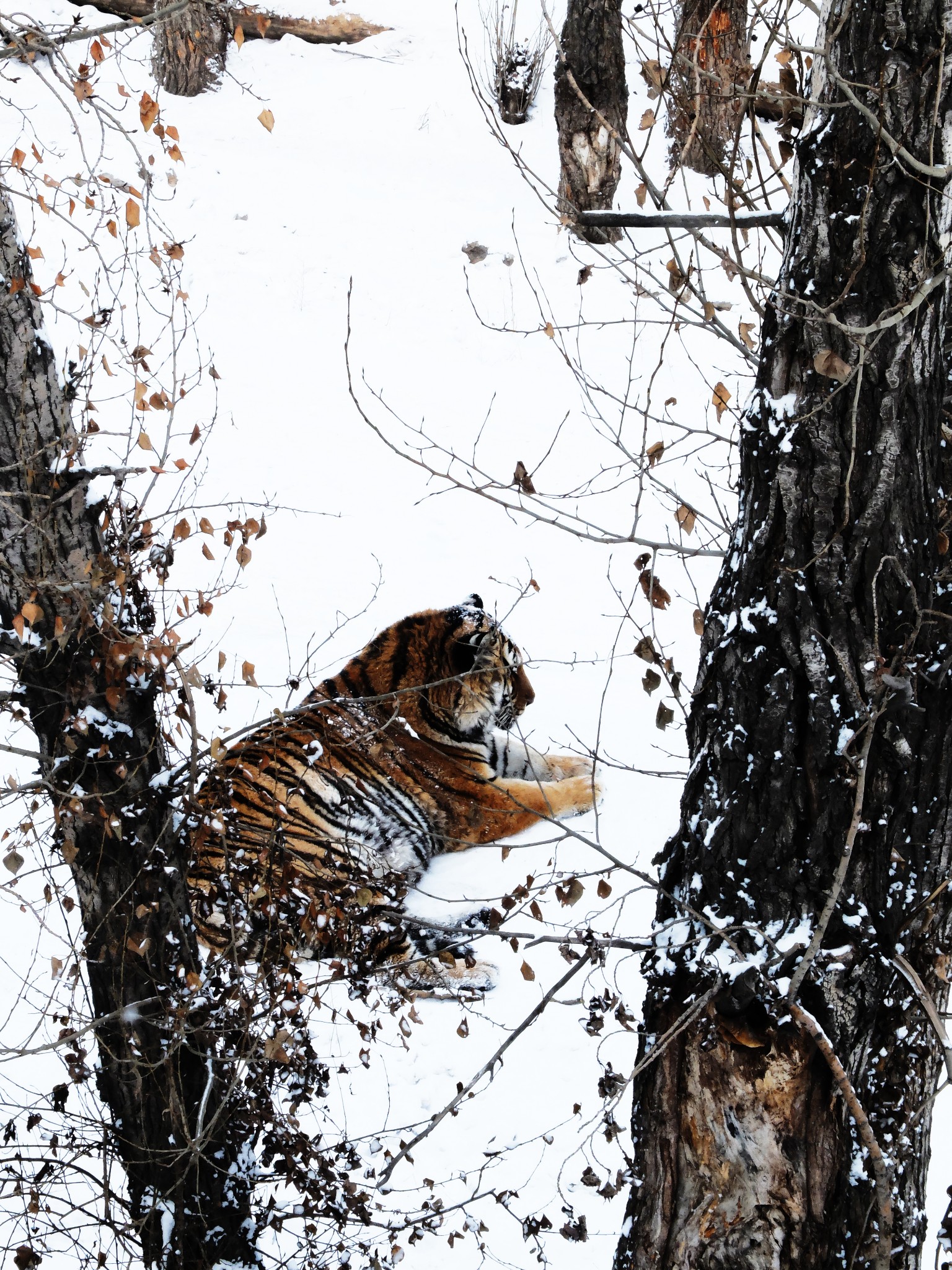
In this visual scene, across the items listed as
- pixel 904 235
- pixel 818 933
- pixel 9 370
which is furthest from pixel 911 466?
A: pixel 9 370

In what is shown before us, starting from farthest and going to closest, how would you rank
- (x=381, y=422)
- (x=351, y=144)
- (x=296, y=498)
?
1. (x=351, y=144)
2. (x=381, y=422)
3. (x=296, y=498)

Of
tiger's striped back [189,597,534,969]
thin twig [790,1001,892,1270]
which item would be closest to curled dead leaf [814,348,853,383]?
thin twig [790,1001,892,1270]

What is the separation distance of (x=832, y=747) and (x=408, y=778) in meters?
2.88

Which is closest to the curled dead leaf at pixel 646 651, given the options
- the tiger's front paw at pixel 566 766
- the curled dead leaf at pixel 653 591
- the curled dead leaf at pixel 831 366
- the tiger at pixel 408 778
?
the curled dead leaf at pixel 653 591

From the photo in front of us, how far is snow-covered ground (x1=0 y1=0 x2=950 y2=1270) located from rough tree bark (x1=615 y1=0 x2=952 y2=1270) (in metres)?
0.35

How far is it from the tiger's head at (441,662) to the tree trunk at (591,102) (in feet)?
14.2

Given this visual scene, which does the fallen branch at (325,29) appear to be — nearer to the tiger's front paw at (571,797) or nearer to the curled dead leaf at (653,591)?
the tiger's front paw at (571,797)

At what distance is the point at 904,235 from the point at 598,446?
5.71 m

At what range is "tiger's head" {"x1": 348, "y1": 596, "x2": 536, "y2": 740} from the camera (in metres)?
4.98

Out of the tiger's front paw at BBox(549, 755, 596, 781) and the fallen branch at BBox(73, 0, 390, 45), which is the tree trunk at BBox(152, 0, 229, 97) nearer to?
the fallen branch at BBox(73, 0, 390, 45)

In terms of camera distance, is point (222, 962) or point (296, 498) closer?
point (222, 962)

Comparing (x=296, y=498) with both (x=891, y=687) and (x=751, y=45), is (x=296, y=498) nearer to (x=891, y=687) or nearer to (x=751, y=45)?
(x=891, y=687)

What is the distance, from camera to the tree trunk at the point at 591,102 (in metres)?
8.56

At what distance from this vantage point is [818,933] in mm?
2158
